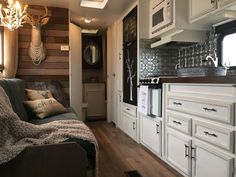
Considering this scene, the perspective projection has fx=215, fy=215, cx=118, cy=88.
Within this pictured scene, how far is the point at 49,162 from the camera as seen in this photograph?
4.99 feet

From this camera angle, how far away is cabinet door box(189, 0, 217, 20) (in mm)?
2146

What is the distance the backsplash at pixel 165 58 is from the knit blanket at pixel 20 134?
1860 mm

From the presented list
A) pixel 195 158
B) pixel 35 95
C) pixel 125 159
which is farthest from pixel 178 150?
pixel 35 95

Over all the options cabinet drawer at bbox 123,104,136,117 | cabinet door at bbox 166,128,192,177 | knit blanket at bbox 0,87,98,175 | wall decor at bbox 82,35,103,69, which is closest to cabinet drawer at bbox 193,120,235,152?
cabinet door at bbox 166,128,192,177

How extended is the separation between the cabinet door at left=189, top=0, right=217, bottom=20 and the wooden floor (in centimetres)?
173

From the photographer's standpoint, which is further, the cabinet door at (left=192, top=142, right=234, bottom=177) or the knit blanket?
the cabinet door at (left=192, top=142, right=234, bottom=177)

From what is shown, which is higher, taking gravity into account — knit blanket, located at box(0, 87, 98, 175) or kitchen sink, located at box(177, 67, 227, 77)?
kitchen sink, located at box(177, 67, 227, 77)

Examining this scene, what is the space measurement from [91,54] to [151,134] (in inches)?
145

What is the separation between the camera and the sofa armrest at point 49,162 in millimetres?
1451

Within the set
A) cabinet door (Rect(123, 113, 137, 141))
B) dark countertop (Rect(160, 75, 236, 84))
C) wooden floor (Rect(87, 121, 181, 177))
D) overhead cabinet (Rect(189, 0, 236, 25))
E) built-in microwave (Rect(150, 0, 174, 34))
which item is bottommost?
wooden floor (Rect(87, 121, 181, 177))

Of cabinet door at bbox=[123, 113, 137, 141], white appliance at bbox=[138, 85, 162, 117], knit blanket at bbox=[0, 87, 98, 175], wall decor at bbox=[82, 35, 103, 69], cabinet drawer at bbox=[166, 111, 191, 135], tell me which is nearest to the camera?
knit blanket at bbox=[0, 87, 98, 175]

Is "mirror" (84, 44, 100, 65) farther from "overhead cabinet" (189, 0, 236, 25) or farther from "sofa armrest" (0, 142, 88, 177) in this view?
"sofa armrest" (0, 142, 88, 177)

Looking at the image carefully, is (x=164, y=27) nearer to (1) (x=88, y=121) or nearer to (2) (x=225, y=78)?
(2) (x=225, y=78)

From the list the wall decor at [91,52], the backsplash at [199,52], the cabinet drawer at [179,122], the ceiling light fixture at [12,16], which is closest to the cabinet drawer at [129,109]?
the backsplash at [199,52]
